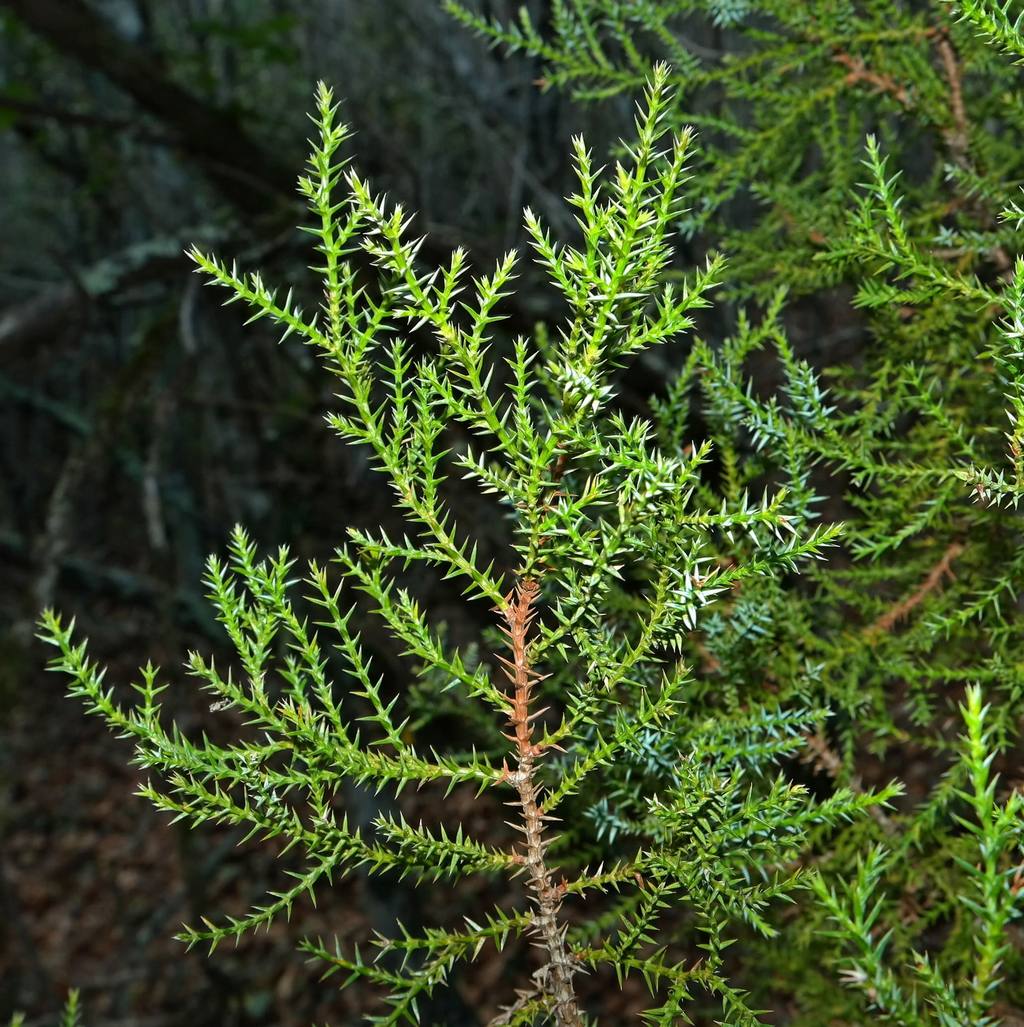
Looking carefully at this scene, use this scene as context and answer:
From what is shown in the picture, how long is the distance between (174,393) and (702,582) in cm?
242

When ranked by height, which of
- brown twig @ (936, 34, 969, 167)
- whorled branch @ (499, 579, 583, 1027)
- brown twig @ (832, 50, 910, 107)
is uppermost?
brown twig @ (832, 50, 910, 107)

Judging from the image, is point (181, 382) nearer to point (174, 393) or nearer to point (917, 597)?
point (174, 393)

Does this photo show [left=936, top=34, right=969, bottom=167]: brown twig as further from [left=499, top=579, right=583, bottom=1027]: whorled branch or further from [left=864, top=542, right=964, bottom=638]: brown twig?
[left=499, top=579, right=583, bottom=1027]: whorled branch

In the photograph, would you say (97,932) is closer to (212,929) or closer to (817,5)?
(212,929)

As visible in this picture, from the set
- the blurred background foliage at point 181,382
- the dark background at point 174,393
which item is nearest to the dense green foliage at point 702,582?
the blurred background foliage at point 181,382

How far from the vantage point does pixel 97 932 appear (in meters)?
6.01

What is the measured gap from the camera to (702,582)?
827mm

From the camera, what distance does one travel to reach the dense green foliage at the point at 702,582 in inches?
32.0

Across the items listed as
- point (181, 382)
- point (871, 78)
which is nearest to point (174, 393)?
point (181, 382)

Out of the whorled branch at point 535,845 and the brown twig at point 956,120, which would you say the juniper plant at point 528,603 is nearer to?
the whorled branch at point 535,845

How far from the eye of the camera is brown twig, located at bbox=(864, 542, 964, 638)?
131 cm

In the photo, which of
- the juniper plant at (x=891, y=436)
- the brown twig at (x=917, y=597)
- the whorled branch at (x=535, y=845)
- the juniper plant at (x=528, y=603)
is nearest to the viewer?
the juniper plant at (x=528, y=603)

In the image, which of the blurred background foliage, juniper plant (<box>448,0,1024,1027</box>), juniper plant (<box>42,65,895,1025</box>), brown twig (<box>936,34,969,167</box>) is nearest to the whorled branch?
juniper plant (<box>42,65,895,1025</box>)

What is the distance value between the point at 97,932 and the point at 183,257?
5063 mm
